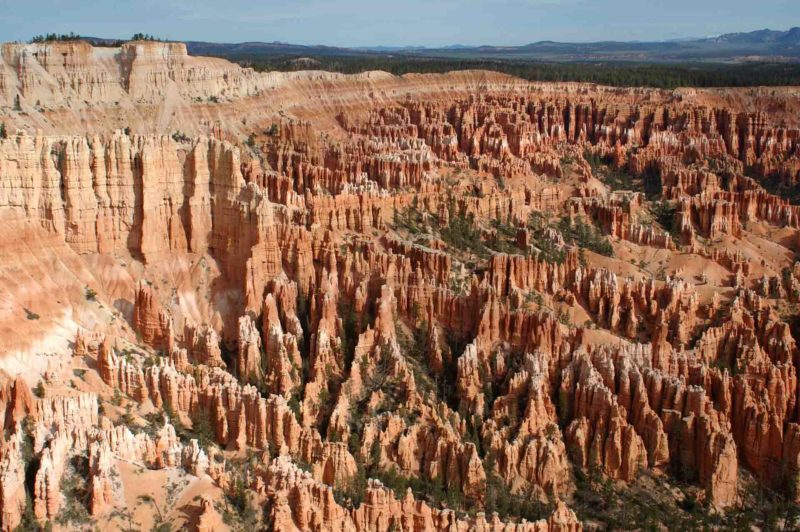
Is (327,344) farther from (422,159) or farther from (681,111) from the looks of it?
(681,111)

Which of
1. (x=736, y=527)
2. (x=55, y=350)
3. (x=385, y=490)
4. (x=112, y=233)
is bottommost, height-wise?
(x=736, y=527)

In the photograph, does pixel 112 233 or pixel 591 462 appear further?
pixel 112 233

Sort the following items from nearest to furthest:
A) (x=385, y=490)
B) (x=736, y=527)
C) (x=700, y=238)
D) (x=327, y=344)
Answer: (x=385, y=490), (x=736, y=527), (x=327, y=344), (x=700, y=238)

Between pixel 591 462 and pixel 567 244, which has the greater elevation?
pixel 567 244

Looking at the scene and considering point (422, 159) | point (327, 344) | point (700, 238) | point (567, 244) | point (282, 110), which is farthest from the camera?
point (282, 110)

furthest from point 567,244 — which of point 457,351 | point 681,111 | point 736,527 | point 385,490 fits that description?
point 681,111

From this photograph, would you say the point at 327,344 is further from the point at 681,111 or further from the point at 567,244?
the point at 681,111
